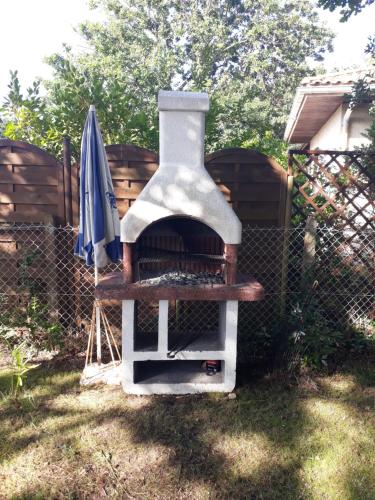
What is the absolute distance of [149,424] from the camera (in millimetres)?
2805

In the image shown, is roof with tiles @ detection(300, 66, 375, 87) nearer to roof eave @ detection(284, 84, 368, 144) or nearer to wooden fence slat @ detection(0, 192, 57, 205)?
roof eave @ detection(284, 84, 368, 144)

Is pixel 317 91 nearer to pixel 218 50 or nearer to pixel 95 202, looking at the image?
pixel 95 202

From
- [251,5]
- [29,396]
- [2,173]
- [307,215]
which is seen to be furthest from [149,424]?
[251,5]

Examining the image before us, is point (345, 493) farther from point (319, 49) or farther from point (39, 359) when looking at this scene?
point (319, 49)

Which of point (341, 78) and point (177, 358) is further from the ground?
point (341, 78)

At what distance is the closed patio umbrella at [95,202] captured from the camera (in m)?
3.24

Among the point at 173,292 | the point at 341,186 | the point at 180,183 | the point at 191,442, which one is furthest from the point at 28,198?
the point at 341,186

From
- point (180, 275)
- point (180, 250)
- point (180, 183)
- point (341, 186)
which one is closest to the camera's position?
point (180, 183)

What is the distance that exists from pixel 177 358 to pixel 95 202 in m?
1.56

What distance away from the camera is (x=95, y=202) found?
128 inches

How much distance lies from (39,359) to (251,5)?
990 inches

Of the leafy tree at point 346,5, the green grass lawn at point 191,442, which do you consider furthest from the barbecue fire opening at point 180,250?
the leafy tree at point 346,5

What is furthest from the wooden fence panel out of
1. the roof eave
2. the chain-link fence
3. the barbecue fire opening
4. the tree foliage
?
the tree foliage

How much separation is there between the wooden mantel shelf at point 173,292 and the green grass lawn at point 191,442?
2.98 ft
